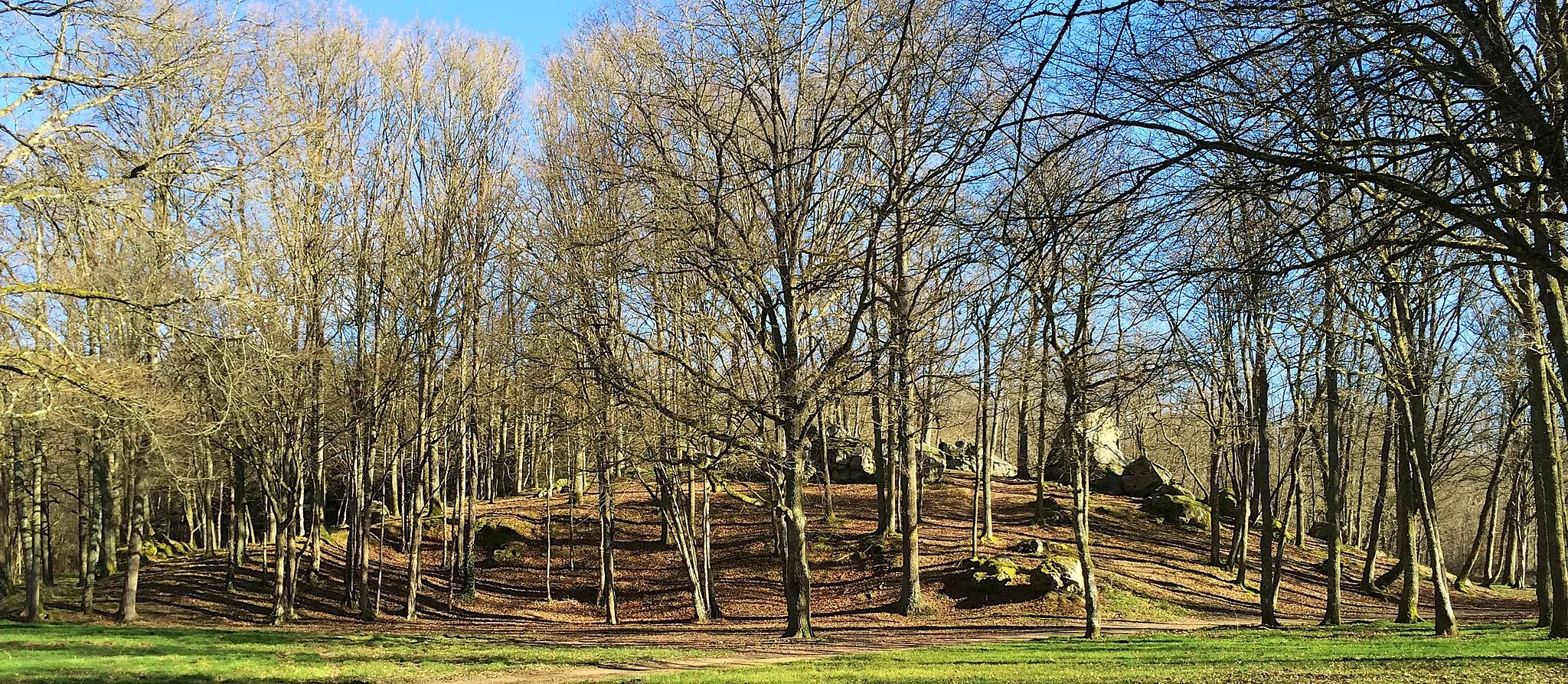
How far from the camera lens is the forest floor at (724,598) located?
14.9 meters

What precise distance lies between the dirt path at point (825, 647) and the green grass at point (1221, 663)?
0.91 metres

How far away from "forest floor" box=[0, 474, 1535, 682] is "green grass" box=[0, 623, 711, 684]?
4.3 inches

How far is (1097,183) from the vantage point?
362 cm

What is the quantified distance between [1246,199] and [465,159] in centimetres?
2168

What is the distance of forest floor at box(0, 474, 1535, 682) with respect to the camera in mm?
14906

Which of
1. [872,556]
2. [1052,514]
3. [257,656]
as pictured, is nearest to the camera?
[257,656]

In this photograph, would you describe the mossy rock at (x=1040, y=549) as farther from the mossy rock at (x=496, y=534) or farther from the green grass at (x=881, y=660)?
the mossy rock at (x=496, y=534)

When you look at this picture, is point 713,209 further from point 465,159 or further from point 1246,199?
point 465,159

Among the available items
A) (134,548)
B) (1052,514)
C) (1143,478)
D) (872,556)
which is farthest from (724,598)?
(1143,478)

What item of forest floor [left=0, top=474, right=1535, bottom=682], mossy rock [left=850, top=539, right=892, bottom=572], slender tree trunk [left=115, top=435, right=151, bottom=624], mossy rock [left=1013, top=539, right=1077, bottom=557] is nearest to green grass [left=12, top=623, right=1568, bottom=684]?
forest floor [left=0, top=474, right=1535, bottom=682]

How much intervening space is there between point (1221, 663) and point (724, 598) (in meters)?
14.0

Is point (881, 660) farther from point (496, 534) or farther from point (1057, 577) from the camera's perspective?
point (496, 534)

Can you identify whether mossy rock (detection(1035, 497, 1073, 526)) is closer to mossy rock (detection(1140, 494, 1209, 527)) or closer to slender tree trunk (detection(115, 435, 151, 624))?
mossy rock (detection(1140, 494, 1209, 527))

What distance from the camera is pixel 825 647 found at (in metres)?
14.7
